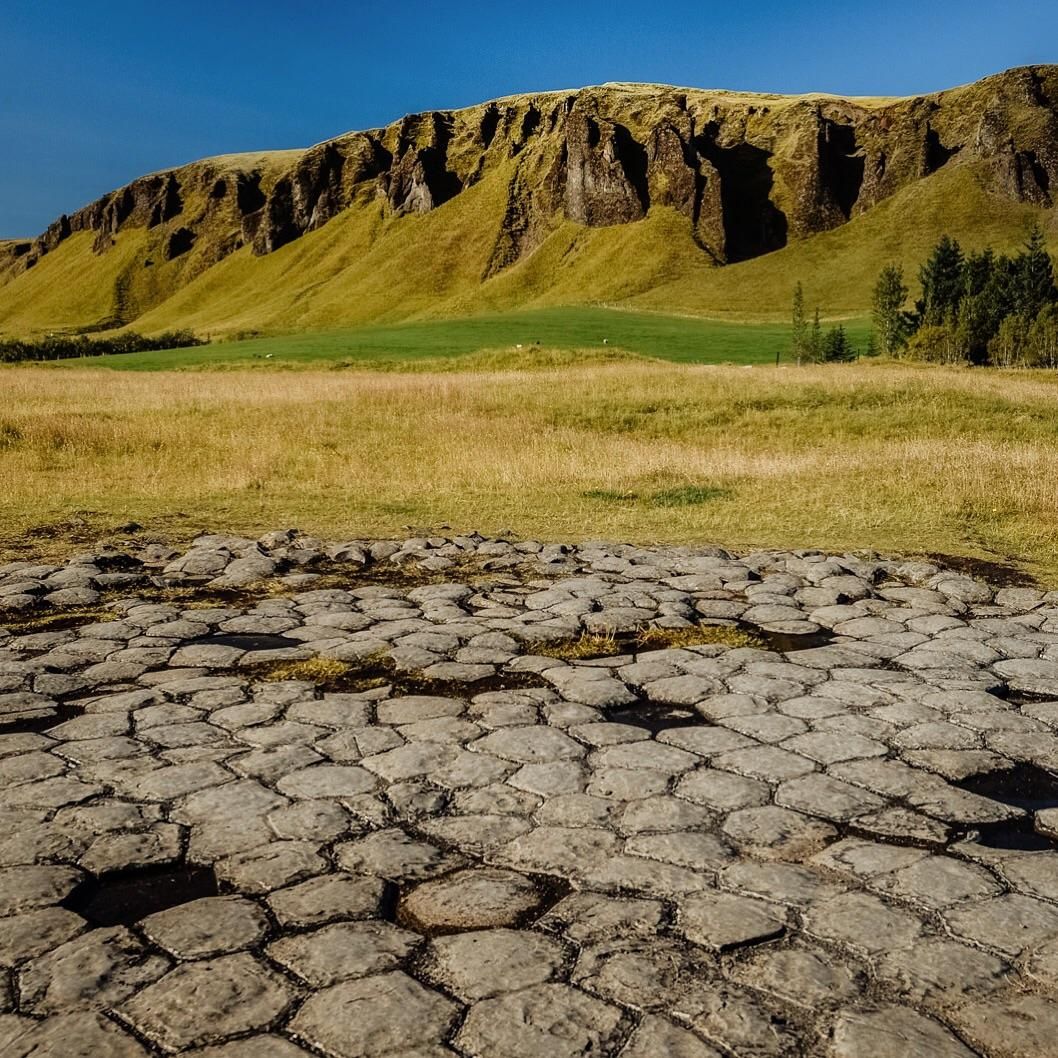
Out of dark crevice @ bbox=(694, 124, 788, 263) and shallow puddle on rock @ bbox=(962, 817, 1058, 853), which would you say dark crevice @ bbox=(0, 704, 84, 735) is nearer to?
shallow puddle on rock @ bbox=(962, 817, 1058, 853)

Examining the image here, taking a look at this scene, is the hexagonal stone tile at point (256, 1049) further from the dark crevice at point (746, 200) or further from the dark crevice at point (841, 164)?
the dark crevice at point (841, 164)

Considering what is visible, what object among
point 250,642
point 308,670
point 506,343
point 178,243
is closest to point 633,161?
point 506,343

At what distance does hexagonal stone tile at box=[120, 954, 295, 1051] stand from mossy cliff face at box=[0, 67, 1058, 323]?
130m

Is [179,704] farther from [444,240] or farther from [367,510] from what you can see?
[444,240]

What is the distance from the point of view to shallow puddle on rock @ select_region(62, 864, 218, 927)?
304 cm

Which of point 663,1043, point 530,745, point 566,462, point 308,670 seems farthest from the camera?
point 566,462

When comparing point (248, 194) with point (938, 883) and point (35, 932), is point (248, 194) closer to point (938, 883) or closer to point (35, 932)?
point (35, 932)

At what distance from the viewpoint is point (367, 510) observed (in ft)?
40.2

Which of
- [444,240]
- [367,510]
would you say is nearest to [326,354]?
[367,510]

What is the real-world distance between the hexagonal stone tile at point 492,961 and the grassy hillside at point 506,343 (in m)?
41.0

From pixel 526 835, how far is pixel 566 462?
11956mm

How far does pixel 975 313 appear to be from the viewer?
2527 inches

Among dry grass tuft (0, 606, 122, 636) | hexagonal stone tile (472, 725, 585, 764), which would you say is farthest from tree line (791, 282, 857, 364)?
hexagonal stone tile (472, 725, 585, 764)

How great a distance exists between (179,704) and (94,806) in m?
1.27
